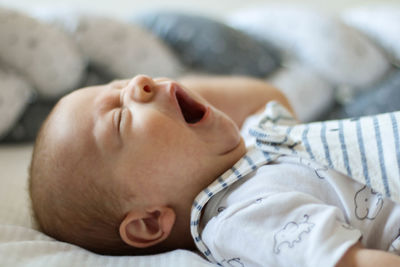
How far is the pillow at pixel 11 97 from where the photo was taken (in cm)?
118

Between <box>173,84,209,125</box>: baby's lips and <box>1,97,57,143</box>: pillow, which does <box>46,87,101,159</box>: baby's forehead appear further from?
<box>1,97,57,143</box>: pillow

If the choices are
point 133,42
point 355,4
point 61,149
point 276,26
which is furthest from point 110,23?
point 355,4

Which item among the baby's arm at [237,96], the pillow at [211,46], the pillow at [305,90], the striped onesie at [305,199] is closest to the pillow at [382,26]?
the pillow at [305,90]

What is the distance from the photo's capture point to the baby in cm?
68

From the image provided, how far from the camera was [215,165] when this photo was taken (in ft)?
2.55

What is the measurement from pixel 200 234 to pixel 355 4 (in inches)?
81.9

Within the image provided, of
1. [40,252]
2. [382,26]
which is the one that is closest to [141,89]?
[40,252]

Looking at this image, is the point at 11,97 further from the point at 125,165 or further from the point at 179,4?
the point at 179,4

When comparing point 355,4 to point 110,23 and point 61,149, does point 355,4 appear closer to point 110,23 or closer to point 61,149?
point 110,23

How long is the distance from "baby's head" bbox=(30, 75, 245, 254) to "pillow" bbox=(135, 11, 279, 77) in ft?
Answer: 2.35

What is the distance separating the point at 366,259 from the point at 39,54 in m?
1.02

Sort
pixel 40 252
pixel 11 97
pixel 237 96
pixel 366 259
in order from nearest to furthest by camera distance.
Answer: pixel 366 259 → pixel 40 252 → pixel 237 96 → pixel 11 97


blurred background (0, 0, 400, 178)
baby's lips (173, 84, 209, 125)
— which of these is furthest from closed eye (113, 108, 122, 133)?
blurred background (0, 0, 400, 178)

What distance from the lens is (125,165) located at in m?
0.73
